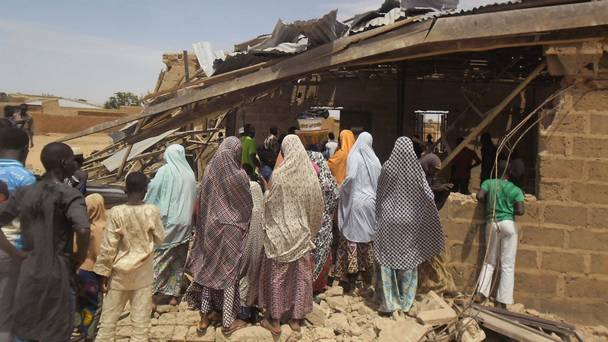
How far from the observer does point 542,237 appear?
13.9 ft

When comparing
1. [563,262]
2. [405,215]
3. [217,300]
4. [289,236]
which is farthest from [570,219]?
[217,300]

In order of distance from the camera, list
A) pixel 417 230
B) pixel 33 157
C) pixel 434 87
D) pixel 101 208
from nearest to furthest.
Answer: pixel 101 208
pixel 417 230
pixel 434 87
pixel 33 157

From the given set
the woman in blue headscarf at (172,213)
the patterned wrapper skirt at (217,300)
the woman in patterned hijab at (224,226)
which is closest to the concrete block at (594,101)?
the woman in patterned hijab at (224,226)

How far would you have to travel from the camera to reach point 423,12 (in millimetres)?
4469

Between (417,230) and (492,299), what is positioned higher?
(417,230)

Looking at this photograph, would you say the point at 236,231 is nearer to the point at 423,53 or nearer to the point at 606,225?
the point at 423,53

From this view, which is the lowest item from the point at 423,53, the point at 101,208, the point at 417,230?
the point at 417,230

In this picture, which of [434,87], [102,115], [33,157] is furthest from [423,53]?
[102,115]

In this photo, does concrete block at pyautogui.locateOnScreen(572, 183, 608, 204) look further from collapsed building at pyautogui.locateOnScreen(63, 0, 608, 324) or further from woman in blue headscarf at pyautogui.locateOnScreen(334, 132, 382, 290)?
woman in blue headscarf at pyautogui.locateOnScreen(334, 132, 382, 290)

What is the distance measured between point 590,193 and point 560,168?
1.10 ft

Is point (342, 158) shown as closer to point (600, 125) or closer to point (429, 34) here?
point (429, 34)

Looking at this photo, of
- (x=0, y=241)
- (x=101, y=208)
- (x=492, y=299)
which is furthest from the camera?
(x=492, y=299)

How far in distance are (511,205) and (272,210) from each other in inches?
85.2

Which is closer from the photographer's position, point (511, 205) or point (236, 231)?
point (236, 231)
